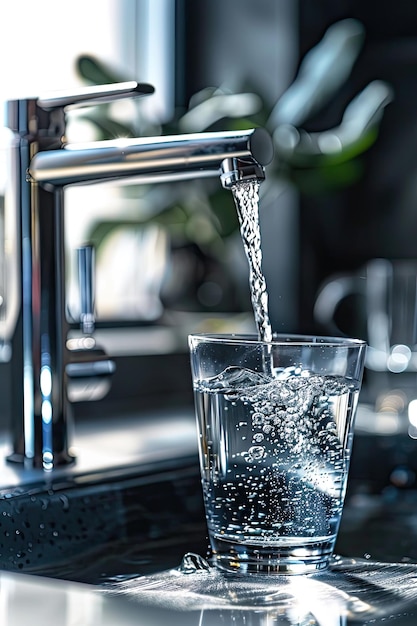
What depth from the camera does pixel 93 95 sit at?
0.69 meters

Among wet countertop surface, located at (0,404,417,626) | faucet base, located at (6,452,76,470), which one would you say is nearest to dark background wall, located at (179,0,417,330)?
wet countertop surface, located at (0,404,417,626)

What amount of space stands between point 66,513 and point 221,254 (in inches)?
40.7

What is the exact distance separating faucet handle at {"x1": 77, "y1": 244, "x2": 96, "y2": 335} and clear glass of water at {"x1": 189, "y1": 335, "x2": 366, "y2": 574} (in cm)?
24

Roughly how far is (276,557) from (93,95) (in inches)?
12.8

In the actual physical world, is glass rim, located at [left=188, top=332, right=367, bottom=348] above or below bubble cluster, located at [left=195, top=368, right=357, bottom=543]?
above

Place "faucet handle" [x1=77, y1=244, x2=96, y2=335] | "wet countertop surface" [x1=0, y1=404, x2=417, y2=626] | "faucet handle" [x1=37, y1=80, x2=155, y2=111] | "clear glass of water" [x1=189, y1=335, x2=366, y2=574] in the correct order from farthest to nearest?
"faucet handle" [x1=77, y1=244, x2=96, y2=335] → "faucet handle" [x1=37, y1=80, x2=155, y2=111] → "clear glass of water" [x1=189, y1=335, x2=366, y2=574] → "wet countertop surface" [x1=0, y1=404, x2=417, y2=626]

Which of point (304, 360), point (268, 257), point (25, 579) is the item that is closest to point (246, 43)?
point (268, 257)

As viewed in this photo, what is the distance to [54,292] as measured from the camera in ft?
2.41

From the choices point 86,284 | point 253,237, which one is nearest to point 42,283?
point 86,284

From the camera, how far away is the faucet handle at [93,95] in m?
0.67

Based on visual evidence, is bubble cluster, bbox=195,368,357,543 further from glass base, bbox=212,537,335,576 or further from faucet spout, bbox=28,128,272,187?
faucet spout, bbox=28,128,272,187

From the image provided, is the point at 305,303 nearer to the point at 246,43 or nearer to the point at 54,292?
the point at 246,43

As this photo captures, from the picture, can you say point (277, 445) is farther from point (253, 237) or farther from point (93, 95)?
point (93, 95)

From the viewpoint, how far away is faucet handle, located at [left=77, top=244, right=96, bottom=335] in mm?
775
